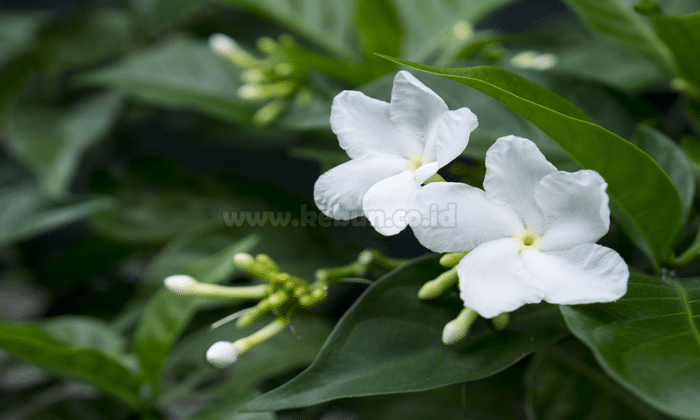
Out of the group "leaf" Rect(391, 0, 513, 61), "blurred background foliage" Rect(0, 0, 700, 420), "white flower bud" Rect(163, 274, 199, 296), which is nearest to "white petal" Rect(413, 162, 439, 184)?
"blurred background foliage" Rect(0, 0, 700, 420)

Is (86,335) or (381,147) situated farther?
(86,335)

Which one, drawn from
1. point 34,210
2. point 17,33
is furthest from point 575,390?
point 17,33

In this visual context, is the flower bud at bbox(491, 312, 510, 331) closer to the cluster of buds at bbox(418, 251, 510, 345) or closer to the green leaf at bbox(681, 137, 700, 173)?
the cluster of buds at bbox(418, 251, 510, 345)

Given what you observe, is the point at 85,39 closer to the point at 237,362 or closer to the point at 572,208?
the point at 237,362

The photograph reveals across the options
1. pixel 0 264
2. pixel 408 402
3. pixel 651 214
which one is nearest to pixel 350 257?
pixel 408 402

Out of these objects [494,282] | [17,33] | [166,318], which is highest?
[17,33]

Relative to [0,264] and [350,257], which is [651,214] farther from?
[0,264]
